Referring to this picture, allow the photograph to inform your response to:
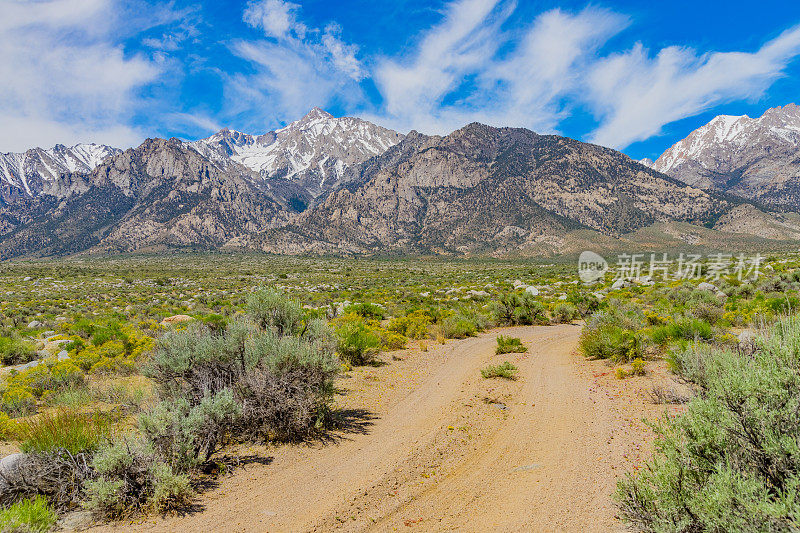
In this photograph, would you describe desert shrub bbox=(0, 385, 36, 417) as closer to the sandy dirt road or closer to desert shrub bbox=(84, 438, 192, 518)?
desert shrub bbox=(84, 438, 192, 518)

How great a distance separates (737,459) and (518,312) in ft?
59.0

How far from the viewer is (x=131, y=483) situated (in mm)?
4672

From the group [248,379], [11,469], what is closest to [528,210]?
[248,379]

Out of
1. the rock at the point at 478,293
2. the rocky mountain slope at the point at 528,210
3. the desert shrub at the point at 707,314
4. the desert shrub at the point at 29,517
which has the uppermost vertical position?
the rocky mountain slope at the point at 528,210

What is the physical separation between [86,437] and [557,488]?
6.47m

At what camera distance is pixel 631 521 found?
333cm

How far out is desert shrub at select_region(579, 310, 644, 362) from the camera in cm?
1066

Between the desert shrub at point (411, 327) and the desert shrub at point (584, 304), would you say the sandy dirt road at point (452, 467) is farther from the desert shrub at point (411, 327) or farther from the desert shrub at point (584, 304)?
the desert shrub at point (584, 304)

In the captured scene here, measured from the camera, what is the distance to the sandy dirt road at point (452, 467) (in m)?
4.46

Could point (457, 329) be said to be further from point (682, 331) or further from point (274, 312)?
point (274, 312)

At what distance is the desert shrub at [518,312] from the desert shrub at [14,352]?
A: 19.6 metres

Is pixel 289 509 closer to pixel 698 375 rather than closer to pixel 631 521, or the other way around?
pixel 631 521

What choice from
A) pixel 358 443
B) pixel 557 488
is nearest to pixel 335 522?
pixel 358 443

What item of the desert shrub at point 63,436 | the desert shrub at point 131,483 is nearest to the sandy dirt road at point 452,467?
the desert shrub at point 131,483
